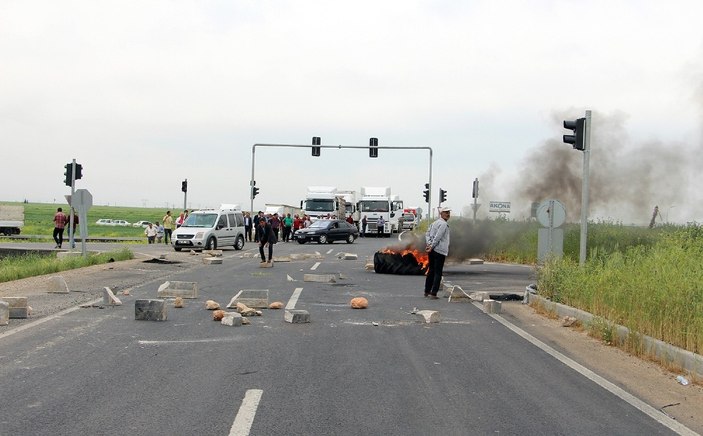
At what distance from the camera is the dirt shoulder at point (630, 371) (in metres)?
6.96

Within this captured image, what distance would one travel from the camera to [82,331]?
1054 centimetres

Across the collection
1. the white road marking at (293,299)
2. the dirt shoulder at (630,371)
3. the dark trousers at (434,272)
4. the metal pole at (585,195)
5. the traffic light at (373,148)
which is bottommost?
the white road marking at (293,299)

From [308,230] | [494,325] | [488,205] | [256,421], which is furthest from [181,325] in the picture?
[308,230]

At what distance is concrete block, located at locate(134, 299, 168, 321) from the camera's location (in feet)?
38.5

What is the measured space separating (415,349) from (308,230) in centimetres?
3695

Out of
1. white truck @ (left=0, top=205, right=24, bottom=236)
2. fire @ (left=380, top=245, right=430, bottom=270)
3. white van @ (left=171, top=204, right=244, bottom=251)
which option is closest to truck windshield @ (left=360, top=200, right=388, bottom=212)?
white van @ (left=171, top=204, right=244, bottom=251)

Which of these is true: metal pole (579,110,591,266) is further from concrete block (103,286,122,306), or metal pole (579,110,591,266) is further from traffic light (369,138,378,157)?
traffic light (369,138,378,157)

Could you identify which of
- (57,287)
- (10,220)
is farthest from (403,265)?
(10,220)

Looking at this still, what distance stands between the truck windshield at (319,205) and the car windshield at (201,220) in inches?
752

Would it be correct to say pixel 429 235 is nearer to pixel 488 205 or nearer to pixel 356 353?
pixel 356 353

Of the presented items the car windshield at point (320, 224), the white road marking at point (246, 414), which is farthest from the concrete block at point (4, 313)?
the car windshield at point (320, 224)

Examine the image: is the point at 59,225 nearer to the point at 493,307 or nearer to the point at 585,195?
the point at 585,195

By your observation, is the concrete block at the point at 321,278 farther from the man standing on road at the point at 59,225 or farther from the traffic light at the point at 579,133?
the man standing on road at the point at 59,225

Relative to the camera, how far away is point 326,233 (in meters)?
46.5
